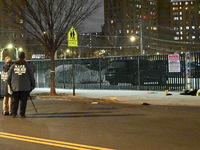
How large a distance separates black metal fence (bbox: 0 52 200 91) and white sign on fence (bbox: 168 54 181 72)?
1.18 feet

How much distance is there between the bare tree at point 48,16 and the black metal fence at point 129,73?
362 centimetres

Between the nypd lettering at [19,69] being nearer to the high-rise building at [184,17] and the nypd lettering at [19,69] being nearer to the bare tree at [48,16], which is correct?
the bare tree at [48,16]

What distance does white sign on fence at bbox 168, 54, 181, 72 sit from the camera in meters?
17.4

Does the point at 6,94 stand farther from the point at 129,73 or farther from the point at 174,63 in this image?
the point at 129,73

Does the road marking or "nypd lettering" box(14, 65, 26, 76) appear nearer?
the road marking

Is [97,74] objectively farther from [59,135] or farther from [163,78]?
[59,135]

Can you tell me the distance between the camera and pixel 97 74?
2120 centimetres

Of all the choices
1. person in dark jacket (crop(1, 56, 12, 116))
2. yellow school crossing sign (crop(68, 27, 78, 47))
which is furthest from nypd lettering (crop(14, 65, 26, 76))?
yellow school crossing sign (crop(68, 27, 78, 47))

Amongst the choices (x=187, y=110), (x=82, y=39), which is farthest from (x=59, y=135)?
(x=82, y=39)

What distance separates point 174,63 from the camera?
57.8ft

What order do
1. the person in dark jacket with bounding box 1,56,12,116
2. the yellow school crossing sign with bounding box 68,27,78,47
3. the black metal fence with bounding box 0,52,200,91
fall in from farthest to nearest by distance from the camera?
the black metal fence with bounding box 0,52,200,91 → the yellow school crossing sign with bounding box 68,27,78,47 → the person in dark jacket with bounding box 1,56,12,116

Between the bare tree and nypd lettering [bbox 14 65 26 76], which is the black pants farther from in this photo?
the bare tree

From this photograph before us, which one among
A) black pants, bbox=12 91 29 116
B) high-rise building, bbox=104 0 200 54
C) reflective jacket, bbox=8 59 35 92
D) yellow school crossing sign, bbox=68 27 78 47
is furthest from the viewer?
high-rise building, bbox=104 0 200 54

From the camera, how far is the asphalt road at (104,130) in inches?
265
